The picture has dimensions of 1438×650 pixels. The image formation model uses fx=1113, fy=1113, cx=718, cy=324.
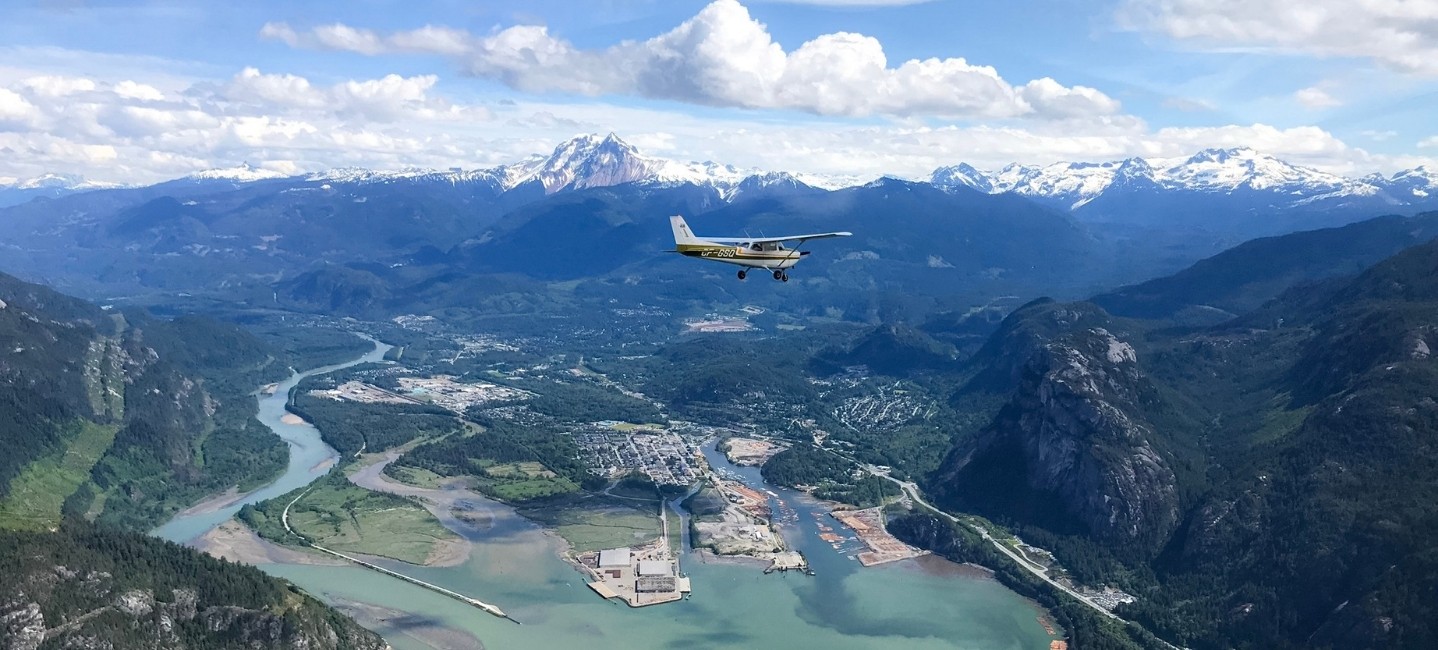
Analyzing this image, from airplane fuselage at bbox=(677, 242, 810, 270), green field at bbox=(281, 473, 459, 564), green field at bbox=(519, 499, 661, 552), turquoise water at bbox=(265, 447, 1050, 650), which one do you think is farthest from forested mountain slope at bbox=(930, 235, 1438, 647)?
green field at bbox=(281, 473, 459, 564)

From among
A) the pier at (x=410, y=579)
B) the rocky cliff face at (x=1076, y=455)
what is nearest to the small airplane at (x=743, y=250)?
the pier at (x=410, y=579)

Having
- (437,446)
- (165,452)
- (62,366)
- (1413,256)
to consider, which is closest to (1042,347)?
(1413,256)

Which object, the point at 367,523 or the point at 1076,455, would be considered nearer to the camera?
the point at 367,523

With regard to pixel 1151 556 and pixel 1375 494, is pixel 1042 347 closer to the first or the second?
pixel 1151 556

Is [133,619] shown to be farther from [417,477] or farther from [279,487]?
[417,477]

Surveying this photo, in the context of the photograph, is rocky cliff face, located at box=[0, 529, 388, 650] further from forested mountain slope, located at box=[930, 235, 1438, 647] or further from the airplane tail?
forested mountain slope, located at box=[930, 235, 1438, 647]

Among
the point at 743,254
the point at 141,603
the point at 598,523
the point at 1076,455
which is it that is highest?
the point at 743,254

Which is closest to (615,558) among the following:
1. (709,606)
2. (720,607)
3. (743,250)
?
(709,606)
